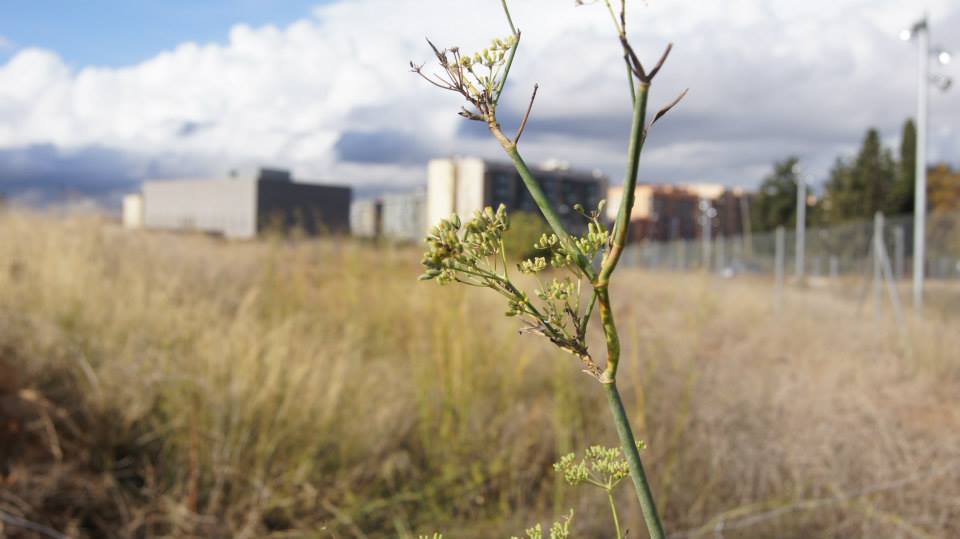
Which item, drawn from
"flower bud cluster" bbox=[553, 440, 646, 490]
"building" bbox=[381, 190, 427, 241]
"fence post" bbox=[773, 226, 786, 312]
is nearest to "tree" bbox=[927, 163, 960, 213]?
"fence post" bbox=[773, 226, 786, 312]

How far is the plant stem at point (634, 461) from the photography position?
0.29 metres

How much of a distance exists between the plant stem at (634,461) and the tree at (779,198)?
106ft

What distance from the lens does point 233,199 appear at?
28.4 m

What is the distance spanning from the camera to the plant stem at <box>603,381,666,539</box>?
0.29m

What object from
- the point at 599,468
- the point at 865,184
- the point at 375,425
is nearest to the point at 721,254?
the point at 375,425

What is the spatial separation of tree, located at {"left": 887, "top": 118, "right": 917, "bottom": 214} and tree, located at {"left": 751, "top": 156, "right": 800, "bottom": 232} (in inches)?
144

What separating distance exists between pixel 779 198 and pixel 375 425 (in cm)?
2984

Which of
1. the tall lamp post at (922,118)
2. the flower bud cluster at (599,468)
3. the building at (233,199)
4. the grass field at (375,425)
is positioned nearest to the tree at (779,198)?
the building at (233,199)

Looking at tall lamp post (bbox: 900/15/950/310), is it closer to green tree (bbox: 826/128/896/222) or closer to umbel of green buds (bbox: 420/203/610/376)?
umbel of green buds (bbox: 420/203/610/376)

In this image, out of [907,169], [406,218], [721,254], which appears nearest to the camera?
[406,218]

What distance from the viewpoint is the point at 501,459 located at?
3627 millimetres

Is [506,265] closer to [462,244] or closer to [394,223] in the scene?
[462,244]

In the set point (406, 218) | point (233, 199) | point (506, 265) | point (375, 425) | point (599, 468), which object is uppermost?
point (233, 199)

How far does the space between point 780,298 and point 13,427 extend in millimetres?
8439
